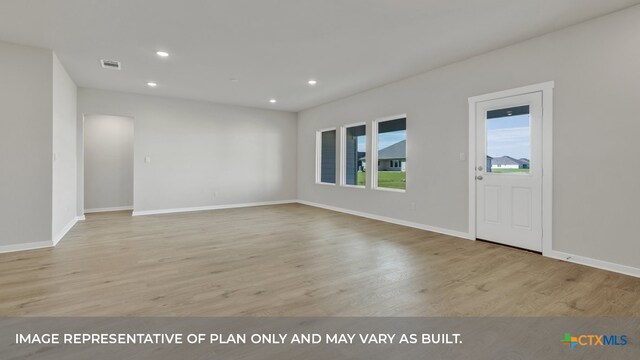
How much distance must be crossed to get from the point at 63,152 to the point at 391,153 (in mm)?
5856

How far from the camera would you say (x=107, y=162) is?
23.8ft

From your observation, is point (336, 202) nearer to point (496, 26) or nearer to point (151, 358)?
point (496, 26)

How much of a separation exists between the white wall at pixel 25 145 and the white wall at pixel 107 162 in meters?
3.45

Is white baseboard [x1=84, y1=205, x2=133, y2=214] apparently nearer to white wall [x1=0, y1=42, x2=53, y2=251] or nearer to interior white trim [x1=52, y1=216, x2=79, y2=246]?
interior white trim [x1=52, y1=216, x2=79, y2=246]

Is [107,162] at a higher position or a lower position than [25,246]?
higher

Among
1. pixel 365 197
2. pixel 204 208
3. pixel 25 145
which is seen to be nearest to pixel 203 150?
pixel 204 208

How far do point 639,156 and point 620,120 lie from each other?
41 cm

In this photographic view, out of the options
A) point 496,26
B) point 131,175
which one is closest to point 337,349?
point 496,26

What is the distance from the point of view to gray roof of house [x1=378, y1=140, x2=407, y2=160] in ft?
19.2

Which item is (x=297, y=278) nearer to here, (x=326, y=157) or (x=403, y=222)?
(x=403, y=222)

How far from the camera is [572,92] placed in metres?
3.41

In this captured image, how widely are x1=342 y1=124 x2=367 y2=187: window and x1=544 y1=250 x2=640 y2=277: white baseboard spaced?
378 cm

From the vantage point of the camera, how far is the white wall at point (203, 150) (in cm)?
665

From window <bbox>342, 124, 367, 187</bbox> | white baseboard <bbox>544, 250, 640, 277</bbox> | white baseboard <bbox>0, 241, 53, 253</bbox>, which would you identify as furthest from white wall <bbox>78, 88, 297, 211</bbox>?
white baseboard <bbox>544, 250, 640, 277</bbox>
